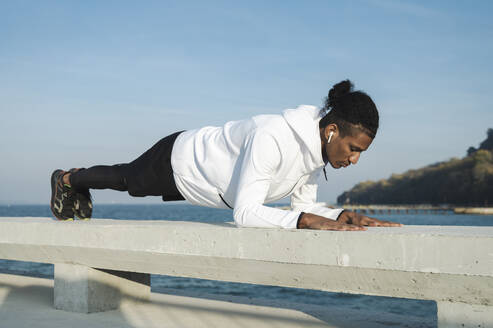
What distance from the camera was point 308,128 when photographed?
9.81ft

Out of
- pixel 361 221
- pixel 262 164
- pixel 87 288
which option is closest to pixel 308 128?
pixel 262 164

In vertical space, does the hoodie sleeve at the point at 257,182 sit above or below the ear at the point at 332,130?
below

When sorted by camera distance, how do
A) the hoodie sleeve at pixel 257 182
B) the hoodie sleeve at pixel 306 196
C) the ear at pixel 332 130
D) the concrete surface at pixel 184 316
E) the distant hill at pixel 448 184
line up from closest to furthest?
the hoodie sleeve at pixel 257 182, the ear at pixel 332 130, the concrete surface at pixel 184 316, the hoodie sleeve at pixel 306 196, the distant hill at pixel 448 184

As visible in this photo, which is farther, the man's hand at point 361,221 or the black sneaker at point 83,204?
the black sneaker at point 83,204

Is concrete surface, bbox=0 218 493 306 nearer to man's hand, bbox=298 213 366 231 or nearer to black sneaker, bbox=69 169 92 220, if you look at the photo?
man's hand, bbox=298 213 366 231

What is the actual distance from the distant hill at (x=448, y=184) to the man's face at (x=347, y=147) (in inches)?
3919

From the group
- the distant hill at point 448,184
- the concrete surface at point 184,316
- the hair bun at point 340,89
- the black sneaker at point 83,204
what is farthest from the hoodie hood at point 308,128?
the distant hill at point 448,184

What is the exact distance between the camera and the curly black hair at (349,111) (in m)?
2.85

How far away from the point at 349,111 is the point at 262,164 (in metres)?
0.60

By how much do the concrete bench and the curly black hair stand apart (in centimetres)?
60

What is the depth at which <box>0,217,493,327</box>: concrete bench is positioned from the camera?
7.24 ft

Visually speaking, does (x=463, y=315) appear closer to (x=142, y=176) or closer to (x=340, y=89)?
(x=340, y=89)

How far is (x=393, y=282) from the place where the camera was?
2.35m

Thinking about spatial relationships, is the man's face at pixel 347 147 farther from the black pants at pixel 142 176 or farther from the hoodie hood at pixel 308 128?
A: the black pants at pixel 142 176
